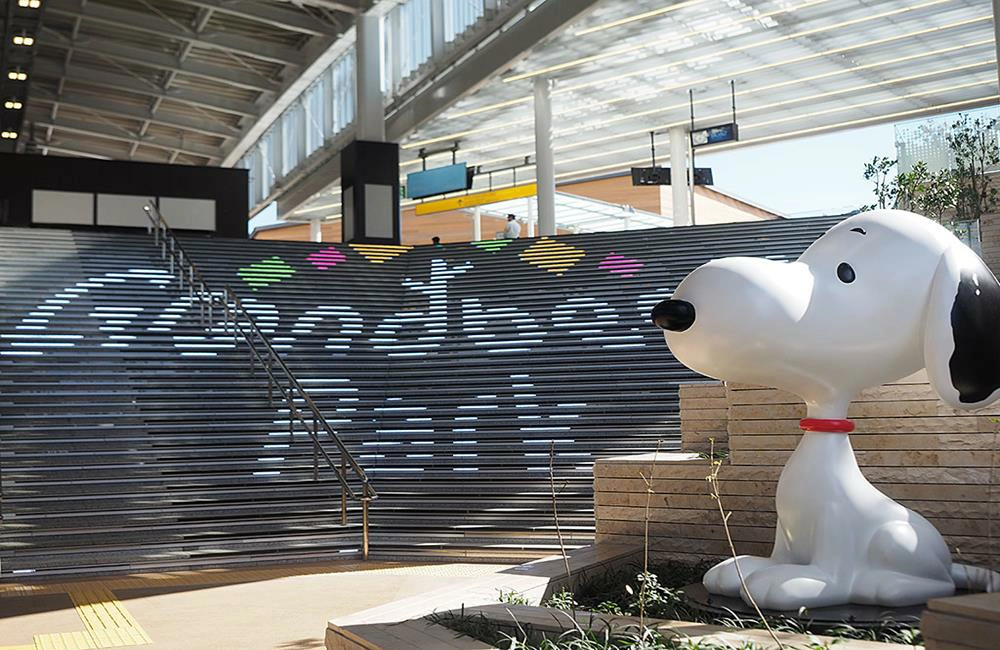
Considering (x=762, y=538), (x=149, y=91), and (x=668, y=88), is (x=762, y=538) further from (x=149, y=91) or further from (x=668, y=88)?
(x=149, y=91)

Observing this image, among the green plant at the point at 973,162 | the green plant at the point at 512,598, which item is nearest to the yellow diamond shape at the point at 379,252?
the green plant at the point at 973,162

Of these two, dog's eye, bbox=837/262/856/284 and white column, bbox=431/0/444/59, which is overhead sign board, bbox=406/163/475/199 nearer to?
white column, bbox=431/0/444/59

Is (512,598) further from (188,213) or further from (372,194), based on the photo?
(188,213)

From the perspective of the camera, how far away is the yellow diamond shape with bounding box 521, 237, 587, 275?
16422 millimetres

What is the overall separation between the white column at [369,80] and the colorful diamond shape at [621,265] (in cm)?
788

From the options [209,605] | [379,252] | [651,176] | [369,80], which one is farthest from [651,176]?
[209,605]

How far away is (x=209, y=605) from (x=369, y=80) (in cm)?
1625

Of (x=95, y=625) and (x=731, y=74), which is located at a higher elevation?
(x=731, y=74)

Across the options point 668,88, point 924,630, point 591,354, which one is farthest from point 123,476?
point 668,88

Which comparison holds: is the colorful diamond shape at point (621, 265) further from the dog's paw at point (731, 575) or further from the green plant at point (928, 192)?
the dog's paw at point (731, 575)

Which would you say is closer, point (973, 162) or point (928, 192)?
point (928, 192)

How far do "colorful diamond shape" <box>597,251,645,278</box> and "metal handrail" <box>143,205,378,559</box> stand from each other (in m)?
5.43

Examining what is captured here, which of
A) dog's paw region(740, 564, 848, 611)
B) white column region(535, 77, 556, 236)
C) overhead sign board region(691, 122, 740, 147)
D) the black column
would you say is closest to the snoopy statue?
dog's paw region(740, 564, 848, 611)

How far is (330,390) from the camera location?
503 inches
